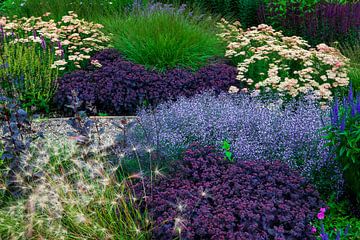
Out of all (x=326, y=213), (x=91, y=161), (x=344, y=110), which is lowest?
(x=326, y=213)

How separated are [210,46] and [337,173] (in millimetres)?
4143

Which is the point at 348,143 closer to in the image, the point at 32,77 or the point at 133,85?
the point at 133,85

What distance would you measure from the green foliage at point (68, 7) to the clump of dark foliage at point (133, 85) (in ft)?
7.95

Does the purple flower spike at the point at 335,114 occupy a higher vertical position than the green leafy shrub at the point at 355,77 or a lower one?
higher

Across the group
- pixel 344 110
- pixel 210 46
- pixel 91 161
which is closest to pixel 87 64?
pixel 210 46

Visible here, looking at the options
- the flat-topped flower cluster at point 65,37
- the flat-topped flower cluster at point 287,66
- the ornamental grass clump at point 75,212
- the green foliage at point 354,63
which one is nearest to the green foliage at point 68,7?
the flat-topped flower cluster at point 65,37

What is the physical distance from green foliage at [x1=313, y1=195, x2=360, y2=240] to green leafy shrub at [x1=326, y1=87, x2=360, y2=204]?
0.97 feet

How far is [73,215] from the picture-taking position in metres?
4.02

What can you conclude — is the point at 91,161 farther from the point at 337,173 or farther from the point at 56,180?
the point at 337,173

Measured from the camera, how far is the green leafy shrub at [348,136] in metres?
4.00

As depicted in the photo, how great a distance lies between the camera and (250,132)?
17.4ft

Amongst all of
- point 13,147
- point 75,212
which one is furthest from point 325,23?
point 75,212

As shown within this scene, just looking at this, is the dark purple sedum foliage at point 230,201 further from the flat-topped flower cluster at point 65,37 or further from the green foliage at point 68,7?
the green foliage at point 68,7

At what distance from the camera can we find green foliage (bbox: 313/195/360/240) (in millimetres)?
4206
